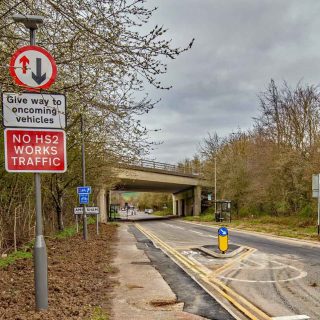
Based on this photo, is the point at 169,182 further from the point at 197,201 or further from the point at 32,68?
the point at 32,68

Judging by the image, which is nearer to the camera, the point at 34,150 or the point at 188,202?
the point at 34,150

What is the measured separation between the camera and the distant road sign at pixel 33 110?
6230mm

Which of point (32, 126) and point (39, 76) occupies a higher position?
point (39, 76)

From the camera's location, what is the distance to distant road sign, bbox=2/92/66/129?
6230 millimetres

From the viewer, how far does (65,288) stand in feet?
26.8

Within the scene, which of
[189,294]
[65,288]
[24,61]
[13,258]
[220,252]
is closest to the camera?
[24,61]

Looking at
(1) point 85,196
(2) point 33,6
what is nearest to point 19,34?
(2) point 33,6

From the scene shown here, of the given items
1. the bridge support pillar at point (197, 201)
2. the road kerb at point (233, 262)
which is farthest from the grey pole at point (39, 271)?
the bridge support pillar at point (197, 201)

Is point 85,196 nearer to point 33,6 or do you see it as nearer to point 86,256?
point 86,256

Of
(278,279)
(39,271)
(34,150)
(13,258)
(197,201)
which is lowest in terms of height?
(197,201)

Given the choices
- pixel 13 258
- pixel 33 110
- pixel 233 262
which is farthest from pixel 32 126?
pixel 233 262

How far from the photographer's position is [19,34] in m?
7.69

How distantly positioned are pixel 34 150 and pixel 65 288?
11.1 ft

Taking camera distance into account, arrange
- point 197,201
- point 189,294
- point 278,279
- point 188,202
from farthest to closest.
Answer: point 188,202 → point 197,201 → point 278,279 → point 189,294
